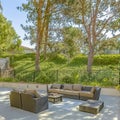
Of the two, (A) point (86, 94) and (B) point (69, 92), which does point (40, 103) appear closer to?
(B) point (69, 92)

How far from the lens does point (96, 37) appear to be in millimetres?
12406

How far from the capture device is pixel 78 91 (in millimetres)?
8906

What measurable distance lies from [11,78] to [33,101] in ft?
22.4

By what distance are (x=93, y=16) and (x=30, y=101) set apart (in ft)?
24.8

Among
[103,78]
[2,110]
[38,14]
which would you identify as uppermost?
[38,14]

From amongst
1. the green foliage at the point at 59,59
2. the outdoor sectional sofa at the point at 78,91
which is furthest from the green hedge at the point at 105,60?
the outdoor sectional sofa at the point at 78,91

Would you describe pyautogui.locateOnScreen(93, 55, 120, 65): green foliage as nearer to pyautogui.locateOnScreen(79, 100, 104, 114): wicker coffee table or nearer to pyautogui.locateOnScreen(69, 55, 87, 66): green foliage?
pyautogui.locateOnScreen(69, 55, 87, 66): green foliage

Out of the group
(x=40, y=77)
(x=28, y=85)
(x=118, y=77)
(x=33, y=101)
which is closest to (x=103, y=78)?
(x=118, y=77)

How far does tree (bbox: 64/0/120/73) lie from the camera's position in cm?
1192

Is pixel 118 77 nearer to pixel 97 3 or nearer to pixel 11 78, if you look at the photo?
pixel 97 3

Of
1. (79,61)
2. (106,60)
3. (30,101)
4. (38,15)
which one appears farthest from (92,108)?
(79,61)

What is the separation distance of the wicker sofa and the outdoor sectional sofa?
2101 millimetres

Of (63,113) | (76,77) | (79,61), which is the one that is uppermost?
(79,61)

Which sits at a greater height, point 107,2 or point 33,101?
point 107,2
